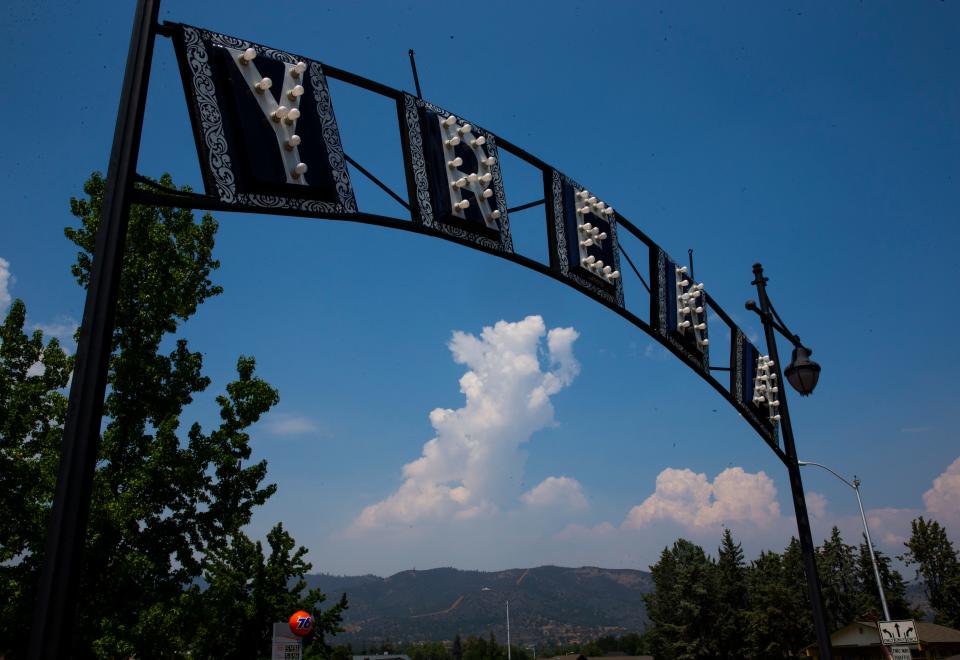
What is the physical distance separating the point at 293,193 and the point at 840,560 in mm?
84790

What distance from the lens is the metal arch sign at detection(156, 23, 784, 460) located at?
616 centimetres

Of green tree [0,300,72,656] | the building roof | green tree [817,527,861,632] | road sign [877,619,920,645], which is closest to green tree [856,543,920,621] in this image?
green tree [817,527,861,632]

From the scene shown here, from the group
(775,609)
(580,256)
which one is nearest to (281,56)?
(580,256)

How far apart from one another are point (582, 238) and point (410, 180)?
10.8 ft

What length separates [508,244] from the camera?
29.6 feet

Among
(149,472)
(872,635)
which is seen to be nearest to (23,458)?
(149,472)

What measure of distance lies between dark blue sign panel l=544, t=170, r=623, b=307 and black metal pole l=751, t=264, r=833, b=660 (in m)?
3.50

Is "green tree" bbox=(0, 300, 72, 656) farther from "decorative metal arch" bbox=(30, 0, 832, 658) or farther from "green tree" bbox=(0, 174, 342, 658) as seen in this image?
"decorative metal arch" bbox=(30, 0, 832, 658)

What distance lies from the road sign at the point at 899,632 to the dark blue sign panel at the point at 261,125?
536 inches

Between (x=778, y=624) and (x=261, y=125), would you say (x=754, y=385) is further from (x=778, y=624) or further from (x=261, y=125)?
(x=778, y=624)

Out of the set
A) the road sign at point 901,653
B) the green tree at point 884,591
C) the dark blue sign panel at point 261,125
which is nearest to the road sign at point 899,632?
the road sign at point 901,653

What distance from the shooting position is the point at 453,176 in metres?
8.53

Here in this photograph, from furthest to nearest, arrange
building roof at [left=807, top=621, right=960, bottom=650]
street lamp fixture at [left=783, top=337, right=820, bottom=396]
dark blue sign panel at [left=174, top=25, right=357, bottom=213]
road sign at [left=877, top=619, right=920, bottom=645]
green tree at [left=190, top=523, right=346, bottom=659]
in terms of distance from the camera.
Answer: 1. building roof at [left=807, top=621, right=960, bottom=650]
2. green tree at [left=190, top=523, right=346, bottom=659]
3. road sign at [left=877, top=619, right=920, bottom=645]
4. street lamp fixture at [left=783, top=337, right=820, bottom=396]
5. dark blue sign panel at [left=174, top=25, right=357, bottom=213]

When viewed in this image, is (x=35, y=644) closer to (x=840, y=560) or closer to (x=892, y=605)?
(x=892, y=605)
